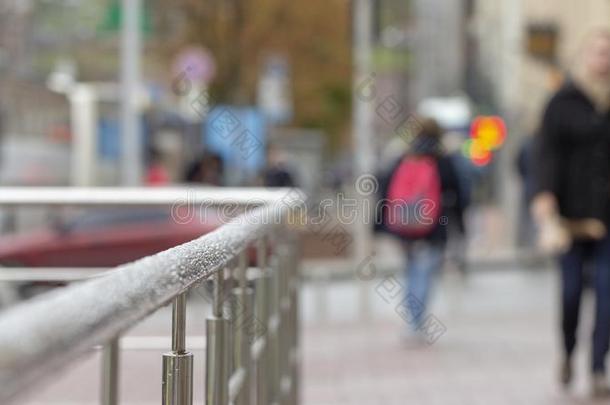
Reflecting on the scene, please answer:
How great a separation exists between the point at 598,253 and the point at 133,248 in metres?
7.57

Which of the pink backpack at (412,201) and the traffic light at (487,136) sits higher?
the traffic light at (487,136)

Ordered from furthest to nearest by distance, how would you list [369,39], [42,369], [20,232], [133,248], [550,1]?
[550,1]
[369,39]
[133,248]
[20,232]
[42,369]

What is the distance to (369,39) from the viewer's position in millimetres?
15820

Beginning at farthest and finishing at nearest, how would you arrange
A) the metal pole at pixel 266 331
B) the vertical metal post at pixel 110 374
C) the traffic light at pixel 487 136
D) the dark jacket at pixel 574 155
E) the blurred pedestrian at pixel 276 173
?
the traffic light at pixel 487 136
the blurred pedestrian at pixel 276 173
the dark jacket at pixel 574 155
the metal pole at pixel 266 331
the vertical metal post at pixel 110 374

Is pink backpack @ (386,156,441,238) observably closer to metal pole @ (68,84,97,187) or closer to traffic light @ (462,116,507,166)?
traffic light @ (462,116,507,166)

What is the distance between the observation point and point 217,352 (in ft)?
7.93

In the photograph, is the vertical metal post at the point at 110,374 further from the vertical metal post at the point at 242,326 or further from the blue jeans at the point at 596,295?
the blue jeans at the point at 596,295

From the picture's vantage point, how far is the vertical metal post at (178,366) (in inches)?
63.6

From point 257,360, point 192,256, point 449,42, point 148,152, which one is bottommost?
point 257,360

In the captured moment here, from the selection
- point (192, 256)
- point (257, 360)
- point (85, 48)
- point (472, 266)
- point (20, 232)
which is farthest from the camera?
point (85, 48)

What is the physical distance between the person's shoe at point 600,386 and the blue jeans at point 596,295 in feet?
0.09

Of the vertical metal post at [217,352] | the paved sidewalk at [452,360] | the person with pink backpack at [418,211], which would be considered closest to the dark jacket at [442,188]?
the person with pink backpack at [418,211]

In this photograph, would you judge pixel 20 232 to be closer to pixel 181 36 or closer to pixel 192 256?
pixel 192 256

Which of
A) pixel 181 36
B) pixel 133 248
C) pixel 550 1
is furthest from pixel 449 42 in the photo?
pixel 133 248
